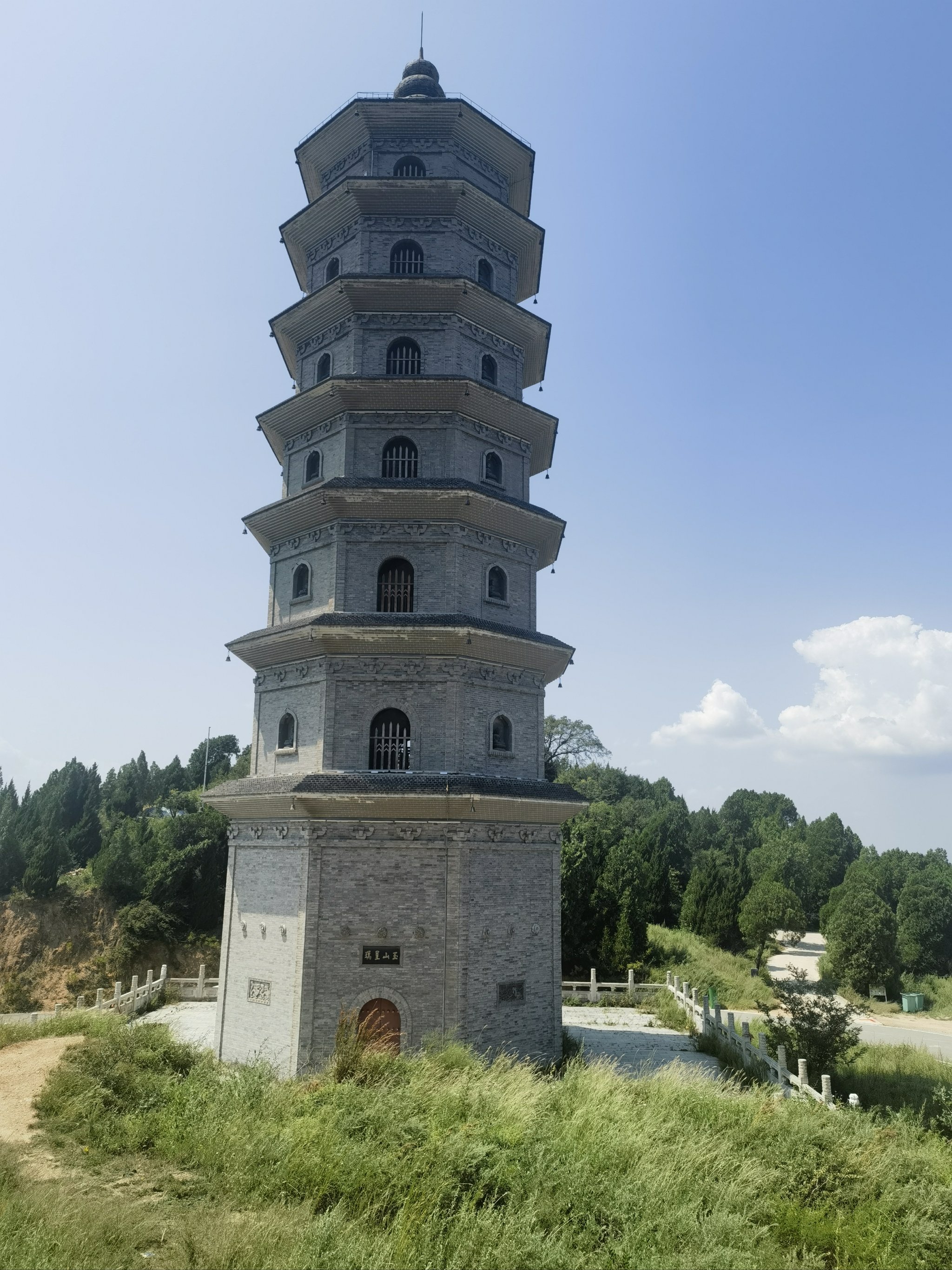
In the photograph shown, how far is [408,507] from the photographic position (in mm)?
16203

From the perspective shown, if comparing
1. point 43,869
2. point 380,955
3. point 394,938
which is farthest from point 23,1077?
point 43,869

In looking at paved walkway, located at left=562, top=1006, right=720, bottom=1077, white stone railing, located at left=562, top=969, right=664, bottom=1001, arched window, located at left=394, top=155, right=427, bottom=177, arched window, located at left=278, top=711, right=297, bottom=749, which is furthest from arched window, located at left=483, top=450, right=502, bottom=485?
white stone railing, located at left=562, top=969, right=664, bottom=1001

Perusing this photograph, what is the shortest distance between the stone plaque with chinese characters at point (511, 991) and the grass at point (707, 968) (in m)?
13.7

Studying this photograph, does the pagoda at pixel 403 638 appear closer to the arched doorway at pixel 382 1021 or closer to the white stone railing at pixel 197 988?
the arched doorway at pixel 382 1021

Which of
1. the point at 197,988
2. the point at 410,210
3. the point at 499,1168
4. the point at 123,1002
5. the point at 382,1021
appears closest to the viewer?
the point at 499,1168

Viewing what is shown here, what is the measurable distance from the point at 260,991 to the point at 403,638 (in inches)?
276

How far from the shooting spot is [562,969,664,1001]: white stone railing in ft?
86.5

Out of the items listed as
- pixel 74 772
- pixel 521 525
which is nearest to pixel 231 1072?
pixel 521 525

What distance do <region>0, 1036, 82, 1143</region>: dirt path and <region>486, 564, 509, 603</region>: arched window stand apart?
11420mm

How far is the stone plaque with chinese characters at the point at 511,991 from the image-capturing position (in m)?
14.5

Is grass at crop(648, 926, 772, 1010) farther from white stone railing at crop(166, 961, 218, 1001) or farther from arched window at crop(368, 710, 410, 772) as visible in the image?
arched window at crop(368, 710, 410, 772)

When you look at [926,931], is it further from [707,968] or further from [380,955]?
[380,955]

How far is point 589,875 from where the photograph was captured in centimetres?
3484

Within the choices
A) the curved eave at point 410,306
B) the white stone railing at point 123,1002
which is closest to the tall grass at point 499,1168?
the white stone railing at point 123,1002
